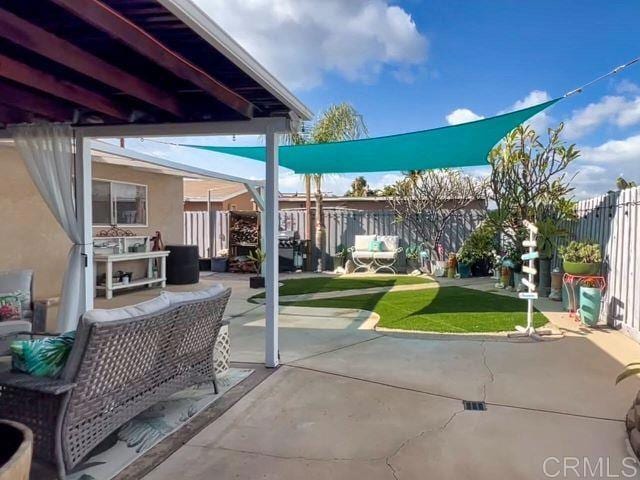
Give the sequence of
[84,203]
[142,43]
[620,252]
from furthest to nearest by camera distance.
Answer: [620,252] → [84,203] → [142,43]

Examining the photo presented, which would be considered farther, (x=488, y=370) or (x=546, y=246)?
(x=546, y=246)

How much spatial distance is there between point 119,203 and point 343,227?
20.6 ft

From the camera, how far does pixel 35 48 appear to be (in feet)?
8.86

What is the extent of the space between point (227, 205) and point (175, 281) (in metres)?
10.5

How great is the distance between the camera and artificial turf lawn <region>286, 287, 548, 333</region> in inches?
245

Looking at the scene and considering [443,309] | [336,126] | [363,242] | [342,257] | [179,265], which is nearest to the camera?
[443,309]

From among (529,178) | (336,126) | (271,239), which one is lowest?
(271,239)

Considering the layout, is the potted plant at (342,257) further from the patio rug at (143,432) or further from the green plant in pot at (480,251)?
the patio rug at (143,432)

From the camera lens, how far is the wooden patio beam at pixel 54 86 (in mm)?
3160

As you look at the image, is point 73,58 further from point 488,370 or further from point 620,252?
point 620,252

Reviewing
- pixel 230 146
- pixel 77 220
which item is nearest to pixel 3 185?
pixel 77 220

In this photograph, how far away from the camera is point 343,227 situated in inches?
525

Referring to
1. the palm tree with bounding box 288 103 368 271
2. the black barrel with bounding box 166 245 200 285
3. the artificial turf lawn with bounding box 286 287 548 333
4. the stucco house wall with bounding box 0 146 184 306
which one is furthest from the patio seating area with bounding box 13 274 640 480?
the palm tree with bounding box 288 103 368 271

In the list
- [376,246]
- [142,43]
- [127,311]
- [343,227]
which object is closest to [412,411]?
[127,311]
